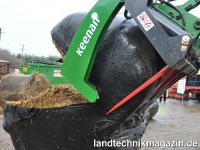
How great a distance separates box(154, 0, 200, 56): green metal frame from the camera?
2682 mm

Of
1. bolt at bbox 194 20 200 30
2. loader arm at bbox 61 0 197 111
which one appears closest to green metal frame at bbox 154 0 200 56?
bolt at bbox 194 20 200 30

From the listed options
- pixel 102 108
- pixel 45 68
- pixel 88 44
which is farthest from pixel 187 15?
pixel 45 68

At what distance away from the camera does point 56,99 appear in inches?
119

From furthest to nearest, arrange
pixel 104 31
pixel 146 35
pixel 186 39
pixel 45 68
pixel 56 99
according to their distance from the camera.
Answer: pixel 45 68 → pixel 56 99 → pixel 104 31 → pixel 146 35 → pixel 186 39

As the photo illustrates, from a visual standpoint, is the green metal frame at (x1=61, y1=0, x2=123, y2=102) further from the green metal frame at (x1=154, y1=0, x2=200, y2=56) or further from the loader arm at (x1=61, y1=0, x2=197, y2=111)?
the green metal frame at (x1=154, y1=0, x2=200, y2=56)

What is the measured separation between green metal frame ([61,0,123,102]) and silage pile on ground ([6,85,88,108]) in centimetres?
41

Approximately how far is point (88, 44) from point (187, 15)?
3.23ft

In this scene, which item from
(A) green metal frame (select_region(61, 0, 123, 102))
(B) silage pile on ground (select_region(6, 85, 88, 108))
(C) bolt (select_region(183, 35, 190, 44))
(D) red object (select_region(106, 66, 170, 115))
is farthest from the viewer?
(B) silage pile on ground (select_region(6, 85, 88, 108))

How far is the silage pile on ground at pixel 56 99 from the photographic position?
293 centimetres

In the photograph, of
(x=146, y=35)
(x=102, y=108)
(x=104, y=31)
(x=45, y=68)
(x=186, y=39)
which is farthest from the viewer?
(x=45, y=68)

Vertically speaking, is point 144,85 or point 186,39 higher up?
point 186,39

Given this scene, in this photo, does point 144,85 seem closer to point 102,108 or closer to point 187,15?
point 102,108

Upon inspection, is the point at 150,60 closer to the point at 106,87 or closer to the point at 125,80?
the point at 125,80

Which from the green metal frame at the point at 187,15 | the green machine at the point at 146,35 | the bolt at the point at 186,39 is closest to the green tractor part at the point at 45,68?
the green metal frame at the point at 187,15
